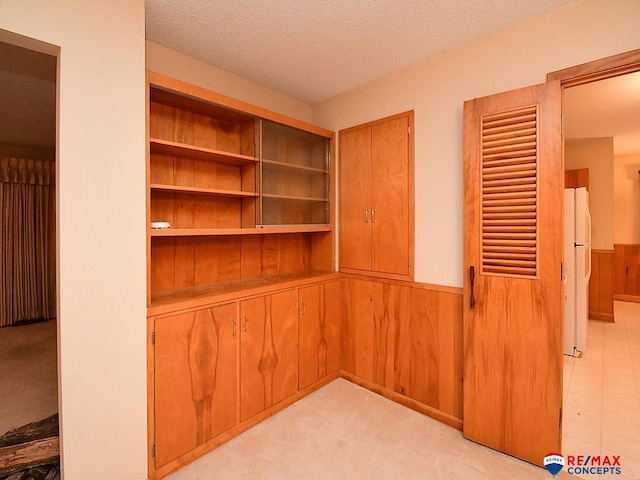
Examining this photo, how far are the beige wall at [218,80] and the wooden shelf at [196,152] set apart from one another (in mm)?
553

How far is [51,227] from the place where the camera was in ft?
15.6

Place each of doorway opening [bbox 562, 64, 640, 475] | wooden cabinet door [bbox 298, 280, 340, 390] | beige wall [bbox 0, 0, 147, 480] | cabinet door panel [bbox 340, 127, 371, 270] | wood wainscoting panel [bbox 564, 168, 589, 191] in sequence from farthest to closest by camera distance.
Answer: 1. wood wainscoting panel [bbox 564, 168, 589, 191]
2. cabinet door panel [bbox 340, 127, 371, 270]
3. wooden cabinet door [bbox 298, 280, 340, 390]
4. doorway opening [bbox 562, 64, 640, 475]
5. beige wall [bbox 0, 0, 147, 480]

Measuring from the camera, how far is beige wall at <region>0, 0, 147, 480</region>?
1.42 meters

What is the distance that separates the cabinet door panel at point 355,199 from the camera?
2.70 meters

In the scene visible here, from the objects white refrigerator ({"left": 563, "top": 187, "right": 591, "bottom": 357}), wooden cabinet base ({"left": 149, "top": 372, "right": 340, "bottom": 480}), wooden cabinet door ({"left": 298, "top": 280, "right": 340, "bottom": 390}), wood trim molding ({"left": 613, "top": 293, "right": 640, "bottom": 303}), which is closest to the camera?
wooden cabinet base ({"left": 149, "top": 372, "right": 340, "bottom": 480})

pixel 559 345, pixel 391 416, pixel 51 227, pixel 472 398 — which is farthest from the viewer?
pixel 51 227

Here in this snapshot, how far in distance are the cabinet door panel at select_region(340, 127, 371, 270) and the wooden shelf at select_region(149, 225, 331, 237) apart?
0.23 meters

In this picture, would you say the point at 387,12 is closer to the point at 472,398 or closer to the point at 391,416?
the point at 472,398

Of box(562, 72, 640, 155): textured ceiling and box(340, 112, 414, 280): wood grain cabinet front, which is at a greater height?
box(562, 72, 640, 155): textured ceiling

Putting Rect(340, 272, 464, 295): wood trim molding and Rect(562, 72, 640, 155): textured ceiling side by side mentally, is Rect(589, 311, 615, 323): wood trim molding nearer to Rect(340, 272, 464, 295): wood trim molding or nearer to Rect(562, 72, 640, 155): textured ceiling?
Rect(562, 72, 640, 155): textured ceiling

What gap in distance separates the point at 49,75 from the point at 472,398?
3.83m

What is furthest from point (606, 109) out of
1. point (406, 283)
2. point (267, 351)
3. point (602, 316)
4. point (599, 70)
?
point (267, 351)

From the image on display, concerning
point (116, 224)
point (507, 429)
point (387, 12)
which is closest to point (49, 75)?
point (116, 224)

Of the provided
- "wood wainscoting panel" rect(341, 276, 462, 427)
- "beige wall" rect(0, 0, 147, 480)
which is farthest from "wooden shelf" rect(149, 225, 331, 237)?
"wood wainscoting panel" rect(341, 276, 462, 427)
